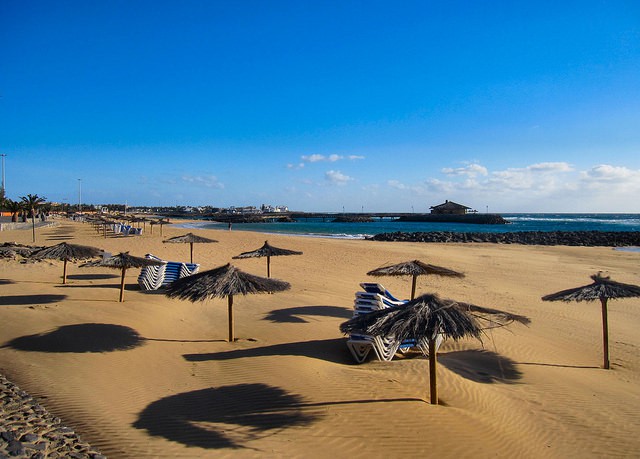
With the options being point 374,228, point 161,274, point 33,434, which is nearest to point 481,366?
point 33,434

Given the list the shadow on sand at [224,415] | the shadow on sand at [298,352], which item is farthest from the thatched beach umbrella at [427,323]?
the shadow on sand at [298,352]

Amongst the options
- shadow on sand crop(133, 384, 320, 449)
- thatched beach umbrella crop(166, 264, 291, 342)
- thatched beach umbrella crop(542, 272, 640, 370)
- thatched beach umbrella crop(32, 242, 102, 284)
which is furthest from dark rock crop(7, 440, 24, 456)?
thatched beach umbrella crop(542, 272, 640, 370)

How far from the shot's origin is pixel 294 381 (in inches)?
244

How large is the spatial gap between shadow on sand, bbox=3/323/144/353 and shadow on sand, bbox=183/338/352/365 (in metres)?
1.43

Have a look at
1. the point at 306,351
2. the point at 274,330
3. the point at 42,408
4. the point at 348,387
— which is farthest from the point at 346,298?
the point at 42,408

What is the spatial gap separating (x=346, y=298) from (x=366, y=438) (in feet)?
25.2

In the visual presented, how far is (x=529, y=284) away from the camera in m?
16.1

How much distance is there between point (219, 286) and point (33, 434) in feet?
12.1

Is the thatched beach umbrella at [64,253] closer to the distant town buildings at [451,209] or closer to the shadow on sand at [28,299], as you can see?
the shadow on sand at [28,299]

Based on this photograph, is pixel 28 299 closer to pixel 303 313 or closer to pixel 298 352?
pixel 303 313

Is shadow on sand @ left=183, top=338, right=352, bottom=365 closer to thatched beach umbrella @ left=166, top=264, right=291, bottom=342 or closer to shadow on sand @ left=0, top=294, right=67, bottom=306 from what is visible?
thatched beach umbrella @ left=166, top=264, right=291, bottom=342

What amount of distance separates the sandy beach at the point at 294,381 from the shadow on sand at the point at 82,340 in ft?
0.12

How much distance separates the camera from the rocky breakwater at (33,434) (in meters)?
4.18

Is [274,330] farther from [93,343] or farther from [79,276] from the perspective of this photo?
[79,276]
